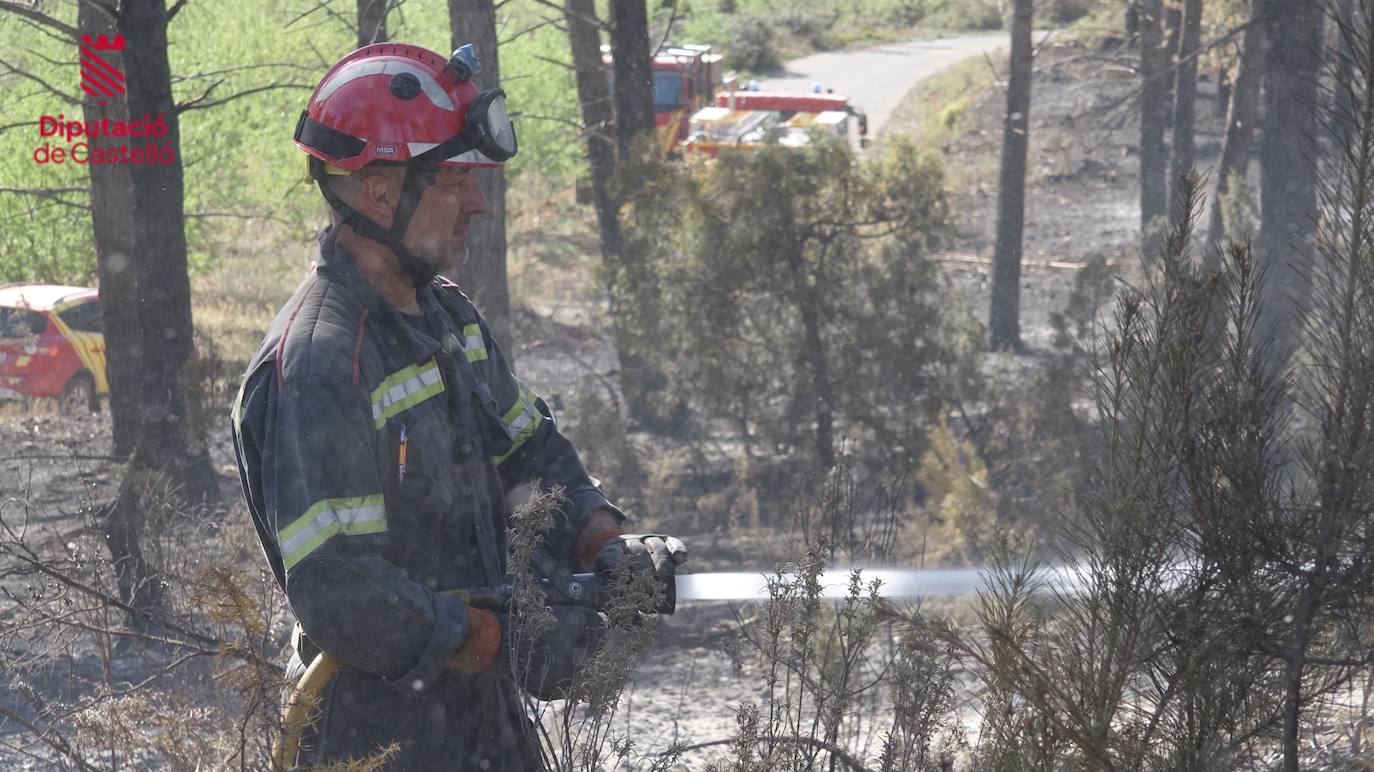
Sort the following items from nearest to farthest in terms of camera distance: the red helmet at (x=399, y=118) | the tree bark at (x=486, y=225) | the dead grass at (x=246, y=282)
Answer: the red helmet at (x=399, y=118) < the tree bark at (x=486, y=225) < the dead grass at (x=246, y=282)

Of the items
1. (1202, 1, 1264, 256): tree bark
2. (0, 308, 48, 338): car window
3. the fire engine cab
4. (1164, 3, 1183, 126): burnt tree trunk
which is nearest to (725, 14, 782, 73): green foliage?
the fire engine cab

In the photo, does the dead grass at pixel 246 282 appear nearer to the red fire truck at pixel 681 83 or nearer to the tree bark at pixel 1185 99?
the red fire truck at pixel 681 83

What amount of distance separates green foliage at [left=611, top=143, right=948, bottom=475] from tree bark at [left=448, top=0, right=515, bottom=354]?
1.38m

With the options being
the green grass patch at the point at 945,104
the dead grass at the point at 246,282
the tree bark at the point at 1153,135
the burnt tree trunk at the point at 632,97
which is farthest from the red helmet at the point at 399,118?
the green grass patch at the point at 945,104

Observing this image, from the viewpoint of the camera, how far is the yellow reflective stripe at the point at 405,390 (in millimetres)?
2627

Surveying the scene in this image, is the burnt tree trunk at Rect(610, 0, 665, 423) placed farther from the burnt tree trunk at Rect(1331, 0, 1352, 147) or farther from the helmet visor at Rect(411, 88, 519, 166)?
the burnt tree trunk at Rect(1331, 0, 1352, 147)

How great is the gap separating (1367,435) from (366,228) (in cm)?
192

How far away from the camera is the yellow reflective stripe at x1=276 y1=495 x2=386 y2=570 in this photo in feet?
7.96

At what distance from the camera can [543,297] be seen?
2022 cm

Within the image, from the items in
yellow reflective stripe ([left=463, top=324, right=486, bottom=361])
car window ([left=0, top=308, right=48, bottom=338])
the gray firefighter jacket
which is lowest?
car window ([left=0, top=308, right=48, bottom=338])

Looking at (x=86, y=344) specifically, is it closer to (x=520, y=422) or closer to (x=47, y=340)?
(x=47, y=340)

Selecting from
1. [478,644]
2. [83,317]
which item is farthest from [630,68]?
[478,644]

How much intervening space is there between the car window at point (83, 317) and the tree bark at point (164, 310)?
4579mm

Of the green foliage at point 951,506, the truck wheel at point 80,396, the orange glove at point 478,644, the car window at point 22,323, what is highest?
the orange glove at point 478,644
